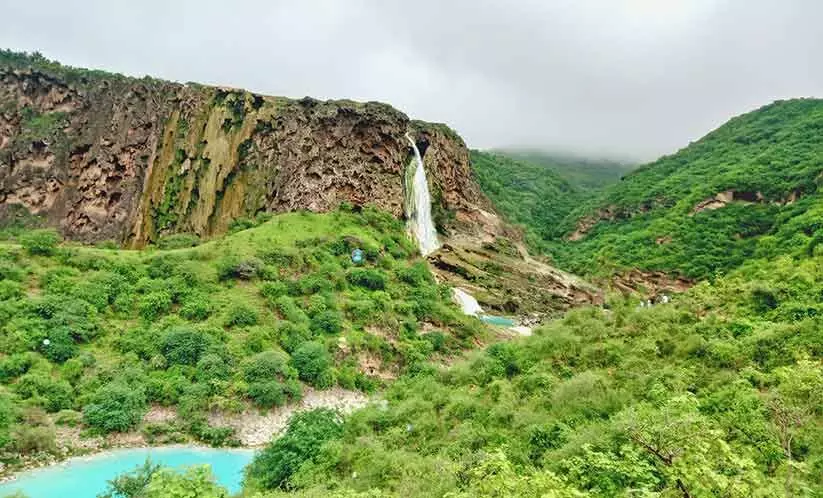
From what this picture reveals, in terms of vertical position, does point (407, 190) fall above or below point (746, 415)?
above

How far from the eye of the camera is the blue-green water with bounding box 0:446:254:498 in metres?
23.7

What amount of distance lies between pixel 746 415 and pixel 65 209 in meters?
74.0

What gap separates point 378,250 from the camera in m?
51.0

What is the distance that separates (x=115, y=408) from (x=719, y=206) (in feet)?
194

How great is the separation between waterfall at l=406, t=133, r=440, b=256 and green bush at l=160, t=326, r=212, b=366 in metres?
31.5

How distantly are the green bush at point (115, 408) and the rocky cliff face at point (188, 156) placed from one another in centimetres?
2771

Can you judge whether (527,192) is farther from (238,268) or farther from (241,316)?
(241,316)

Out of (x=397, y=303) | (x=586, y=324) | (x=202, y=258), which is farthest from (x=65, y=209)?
(x=586, y=324)

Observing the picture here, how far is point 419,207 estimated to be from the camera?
65.4 metres

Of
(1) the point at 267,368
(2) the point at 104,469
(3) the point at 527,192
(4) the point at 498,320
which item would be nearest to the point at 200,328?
(1) the point at 267,368

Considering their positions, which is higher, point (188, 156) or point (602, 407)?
point (188, 156)

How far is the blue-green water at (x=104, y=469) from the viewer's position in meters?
23.7

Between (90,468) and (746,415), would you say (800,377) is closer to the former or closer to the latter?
(746,415)

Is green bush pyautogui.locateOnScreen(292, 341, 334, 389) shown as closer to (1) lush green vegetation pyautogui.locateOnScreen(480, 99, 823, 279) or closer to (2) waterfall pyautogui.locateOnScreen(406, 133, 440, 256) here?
(1) lush green vegetation pyautogui.locateOnScreen(480, 99, 823, 279)
